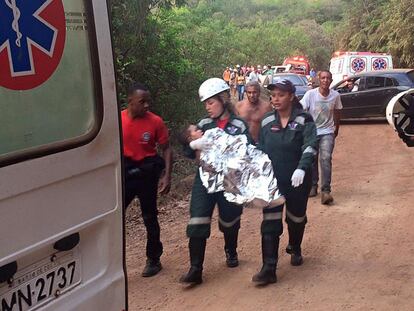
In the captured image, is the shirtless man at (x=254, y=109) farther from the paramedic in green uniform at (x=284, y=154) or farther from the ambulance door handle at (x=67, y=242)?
the ambulance door handle at (x=67, y=242)

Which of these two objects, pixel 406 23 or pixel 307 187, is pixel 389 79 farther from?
pixel 406 23

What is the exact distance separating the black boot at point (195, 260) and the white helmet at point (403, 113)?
1.77 m

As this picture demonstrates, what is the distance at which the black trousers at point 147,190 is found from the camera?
15.9 feet

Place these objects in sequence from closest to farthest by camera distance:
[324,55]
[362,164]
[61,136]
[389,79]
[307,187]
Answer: [61,136], [307,187], [362,164], [389,79], [324,55]

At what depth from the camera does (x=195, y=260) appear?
4.76 m

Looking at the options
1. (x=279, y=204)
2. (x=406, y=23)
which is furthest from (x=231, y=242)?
(x=406, y=23)

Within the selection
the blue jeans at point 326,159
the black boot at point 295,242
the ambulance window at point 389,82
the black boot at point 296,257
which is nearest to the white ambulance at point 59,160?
the black boot at point 295,242

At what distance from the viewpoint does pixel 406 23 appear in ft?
90.6

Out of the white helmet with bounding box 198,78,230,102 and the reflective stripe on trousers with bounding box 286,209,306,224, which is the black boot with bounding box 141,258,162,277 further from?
the white helmet with bounding box 198,78,230,102

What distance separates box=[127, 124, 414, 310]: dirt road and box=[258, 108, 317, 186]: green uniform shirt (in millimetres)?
899

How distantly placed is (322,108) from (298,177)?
3.08 meters

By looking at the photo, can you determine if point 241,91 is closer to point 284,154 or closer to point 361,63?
point 361,63

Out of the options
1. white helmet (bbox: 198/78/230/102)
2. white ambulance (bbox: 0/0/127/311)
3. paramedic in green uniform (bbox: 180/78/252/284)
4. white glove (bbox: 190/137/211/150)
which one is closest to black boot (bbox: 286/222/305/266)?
paramedic in green uniform (bbox: 180/78/252/284)

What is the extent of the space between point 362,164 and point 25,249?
897 centimetres
